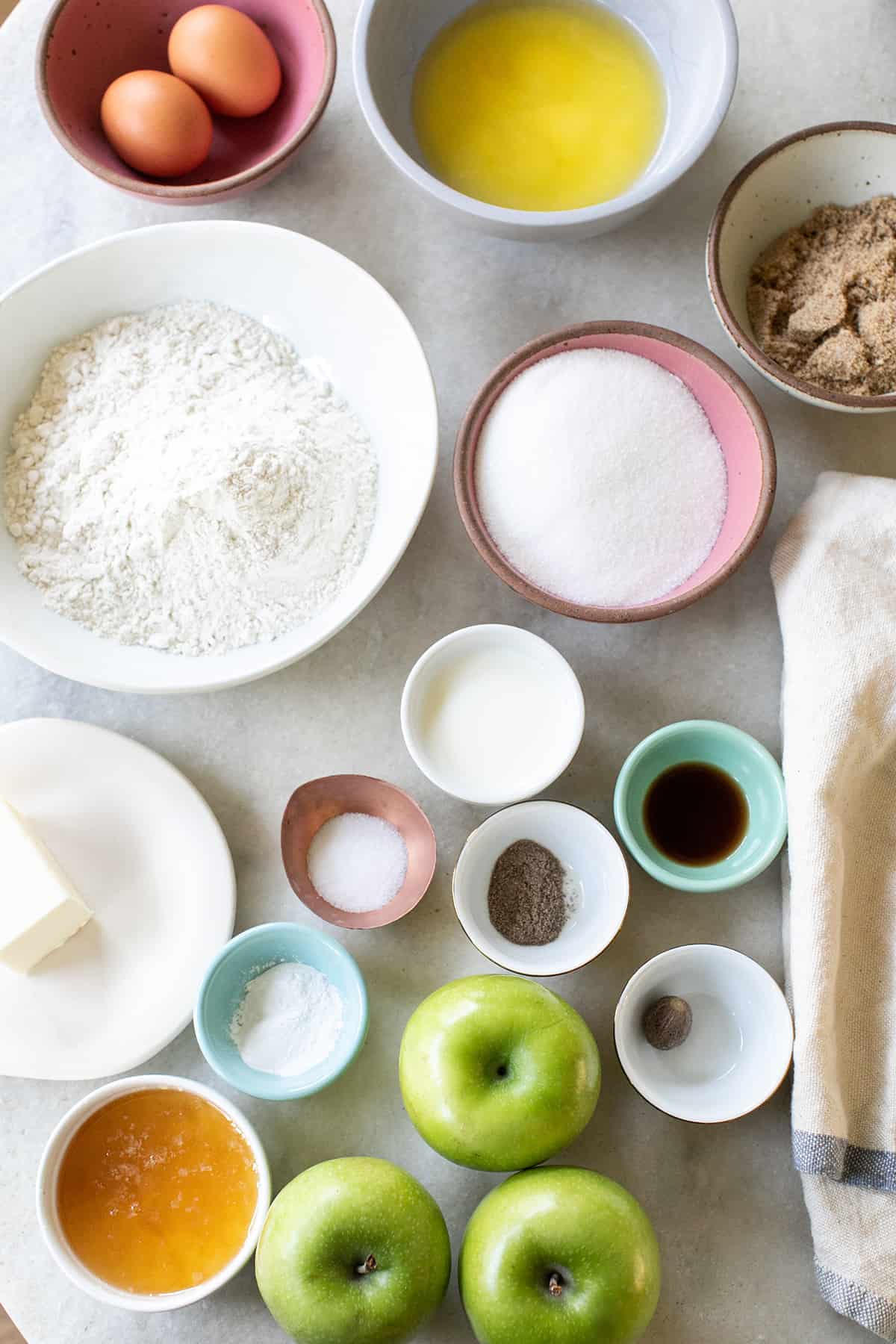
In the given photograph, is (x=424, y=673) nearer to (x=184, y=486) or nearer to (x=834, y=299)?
(x=184, y=486)

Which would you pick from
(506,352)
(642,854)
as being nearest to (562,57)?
(506,352)

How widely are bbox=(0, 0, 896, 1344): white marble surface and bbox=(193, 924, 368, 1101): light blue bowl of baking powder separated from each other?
0.22ft

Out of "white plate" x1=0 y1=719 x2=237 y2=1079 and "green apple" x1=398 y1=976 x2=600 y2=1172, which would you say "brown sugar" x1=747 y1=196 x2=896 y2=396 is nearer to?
"green apple" x1=398 y1=976 x2=600 y2=1172

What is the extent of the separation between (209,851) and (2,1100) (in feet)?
1.23

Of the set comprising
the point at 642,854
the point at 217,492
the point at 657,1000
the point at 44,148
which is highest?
the point at 44,148

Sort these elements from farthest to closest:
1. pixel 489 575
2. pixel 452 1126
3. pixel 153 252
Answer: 1. pixel 489 575
2. pixel 153 252
3. pixel 452 1126

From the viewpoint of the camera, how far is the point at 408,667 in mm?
1414

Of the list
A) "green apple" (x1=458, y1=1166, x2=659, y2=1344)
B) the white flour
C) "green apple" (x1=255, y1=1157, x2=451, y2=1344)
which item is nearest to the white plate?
the white flour

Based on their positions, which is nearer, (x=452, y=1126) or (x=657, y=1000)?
(x=452, y=1126)

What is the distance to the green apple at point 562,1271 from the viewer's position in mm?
1137

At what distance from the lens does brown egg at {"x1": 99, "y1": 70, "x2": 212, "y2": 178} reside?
1294 mm

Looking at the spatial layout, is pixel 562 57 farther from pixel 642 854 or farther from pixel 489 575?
pixel 642 854

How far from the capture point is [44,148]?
144cm

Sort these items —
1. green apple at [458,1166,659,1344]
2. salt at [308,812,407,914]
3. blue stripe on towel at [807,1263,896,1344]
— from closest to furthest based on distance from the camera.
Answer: green apple at [458,1166,659,1344], blue stripe on towel at [807,1263,896,1344], salt at [308,812,407,914]
